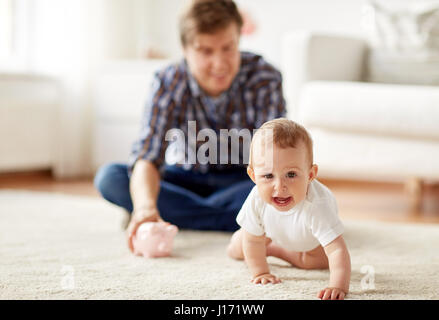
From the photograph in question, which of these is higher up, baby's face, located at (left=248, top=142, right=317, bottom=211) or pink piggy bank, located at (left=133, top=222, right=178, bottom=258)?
baby's face, located at (left=248, top=142, right=317, bottom=211)

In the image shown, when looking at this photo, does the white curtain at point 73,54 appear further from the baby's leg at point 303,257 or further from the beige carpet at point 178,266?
the baby's leg at point 303,257

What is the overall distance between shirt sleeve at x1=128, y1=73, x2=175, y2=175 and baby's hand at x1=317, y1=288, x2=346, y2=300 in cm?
66

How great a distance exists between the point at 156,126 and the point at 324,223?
66 centimetres

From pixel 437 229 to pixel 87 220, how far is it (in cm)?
102

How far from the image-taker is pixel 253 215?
1.00 metres

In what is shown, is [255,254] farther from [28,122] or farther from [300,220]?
[28,122]

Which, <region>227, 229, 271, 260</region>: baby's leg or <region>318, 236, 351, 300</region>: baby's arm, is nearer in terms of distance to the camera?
<region>318, 236, 351, 300</region>: baby's arm

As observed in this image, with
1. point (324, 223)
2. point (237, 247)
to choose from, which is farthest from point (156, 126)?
point (324, 223)

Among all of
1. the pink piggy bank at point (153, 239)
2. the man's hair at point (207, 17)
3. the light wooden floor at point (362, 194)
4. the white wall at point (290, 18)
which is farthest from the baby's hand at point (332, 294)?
the white wall at point (290, 18)

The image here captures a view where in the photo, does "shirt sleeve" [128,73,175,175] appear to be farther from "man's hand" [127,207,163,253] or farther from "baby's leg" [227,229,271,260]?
"baby's leg" [227,229,271,260]

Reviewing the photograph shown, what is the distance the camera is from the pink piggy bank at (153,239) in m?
1.20

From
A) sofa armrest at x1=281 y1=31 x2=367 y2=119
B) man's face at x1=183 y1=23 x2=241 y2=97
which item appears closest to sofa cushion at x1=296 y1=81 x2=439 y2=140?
sofa armrest at x1=281 y1=31 x2=367 y2=119

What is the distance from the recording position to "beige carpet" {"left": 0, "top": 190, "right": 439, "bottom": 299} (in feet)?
3.13
